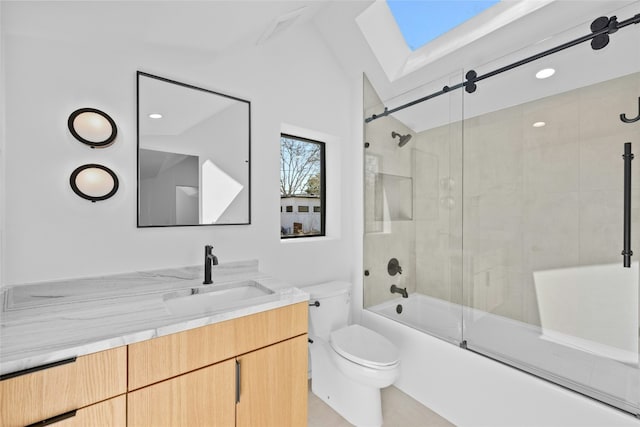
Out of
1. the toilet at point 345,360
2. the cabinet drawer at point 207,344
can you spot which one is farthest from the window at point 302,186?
the cabinet drawer at point 207,344

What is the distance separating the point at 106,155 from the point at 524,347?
8.36ft

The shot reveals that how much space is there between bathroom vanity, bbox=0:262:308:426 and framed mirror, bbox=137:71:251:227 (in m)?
→ 0.37

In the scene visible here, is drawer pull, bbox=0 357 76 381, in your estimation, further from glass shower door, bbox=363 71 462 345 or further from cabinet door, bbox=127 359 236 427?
glass shower door, bbox=363 71 462 345

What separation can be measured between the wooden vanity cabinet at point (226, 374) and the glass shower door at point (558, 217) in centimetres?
113

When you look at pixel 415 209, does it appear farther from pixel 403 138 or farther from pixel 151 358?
pixel 151 358

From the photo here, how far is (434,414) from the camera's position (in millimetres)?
1735

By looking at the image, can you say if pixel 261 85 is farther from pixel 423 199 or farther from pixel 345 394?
pixel 345 394

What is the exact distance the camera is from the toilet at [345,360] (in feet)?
4.98

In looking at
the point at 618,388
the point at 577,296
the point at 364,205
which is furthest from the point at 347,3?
the point at 618,388

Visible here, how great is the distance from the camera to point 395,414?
173cm

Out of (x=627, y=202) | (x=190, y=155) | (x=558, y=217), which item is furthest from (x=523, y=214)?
(x=190, y=155)

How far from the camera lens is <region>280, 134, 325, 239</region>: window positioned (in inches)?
85.2

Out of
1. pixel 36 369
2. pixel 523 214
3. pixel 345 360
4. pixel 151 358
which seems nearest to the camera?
pixel 36 369

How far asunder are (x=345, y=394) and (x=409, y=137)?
183 centimetres
